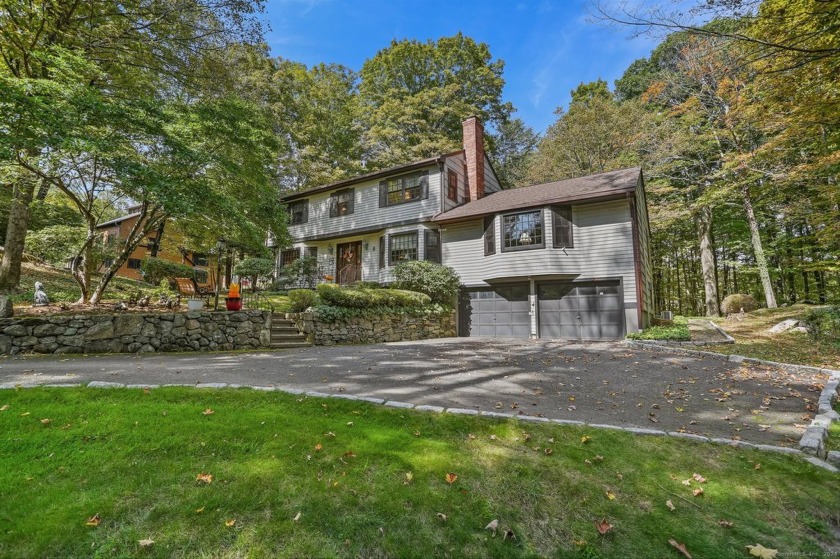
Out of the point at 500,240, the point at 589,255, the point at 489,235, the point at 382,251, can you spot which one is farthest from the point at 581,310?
the point at 382,251

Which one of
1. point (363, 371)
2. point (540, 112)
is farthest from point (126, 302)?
point (540, 112)

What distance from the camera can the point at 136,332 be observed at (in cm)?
857

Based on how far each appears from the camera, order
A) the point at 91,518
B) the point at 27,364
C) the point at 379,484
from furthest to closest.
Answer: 1. the point at 27,364
2. the point at 379,484
3. the point at 91,518

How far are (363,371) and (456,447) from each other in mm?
3733

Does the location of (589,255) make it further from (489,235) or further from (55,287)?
(55,287)

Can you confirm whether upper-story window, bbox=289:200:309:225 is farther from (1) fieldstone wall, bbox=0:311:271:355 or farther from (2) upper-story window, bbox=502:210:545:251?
(2) upper-story window, bbox=502:210:545:251

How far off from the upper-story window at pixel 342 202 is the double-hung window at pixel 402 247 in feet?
10.3

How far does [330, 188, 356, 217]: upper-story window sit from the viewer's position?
18609mm

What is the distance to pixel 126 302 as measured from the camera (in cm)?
1054

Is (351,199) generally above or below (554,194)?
above

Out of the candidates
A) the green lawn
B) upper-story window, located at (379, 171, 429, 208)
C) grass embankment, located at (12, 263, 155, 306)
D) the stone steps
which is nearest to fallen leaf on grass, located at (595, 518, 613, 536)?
the green lawn

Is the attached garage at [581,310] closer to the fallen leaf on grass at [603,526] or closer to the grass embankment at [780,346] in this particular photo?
the grass embankment at [780,346]

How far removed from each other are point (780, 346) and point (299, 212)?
66.8ft

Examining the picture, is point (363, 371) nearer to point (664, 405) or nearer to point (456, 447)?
point (456, 447)
